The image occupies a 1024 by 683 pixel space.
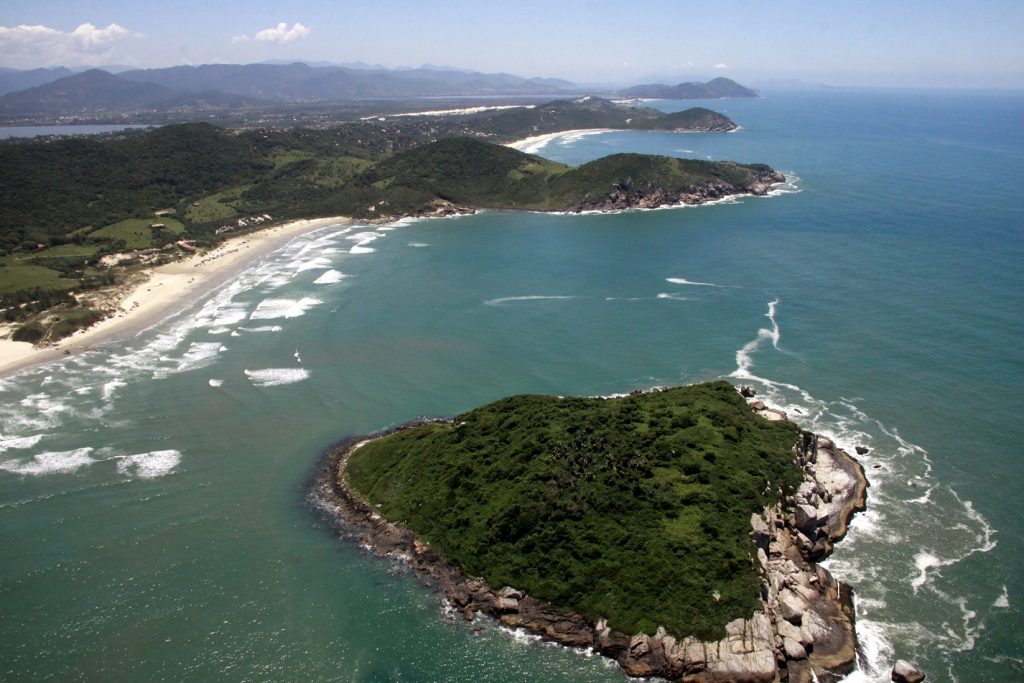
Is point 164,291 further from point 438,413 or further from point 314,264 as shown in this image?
point 438,413

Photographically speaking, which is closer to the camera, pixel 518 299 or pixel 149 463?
pixel 149 463

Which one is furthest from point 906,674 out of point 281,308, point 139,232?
point 139,232

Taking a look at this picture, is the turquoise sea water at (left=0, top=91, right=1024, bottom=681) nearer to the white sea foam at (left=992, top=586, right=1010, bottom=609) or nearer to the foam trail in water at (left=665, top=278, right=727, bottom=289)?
the white sea foam at (left=992, top=586, right=1010, bottom=609)

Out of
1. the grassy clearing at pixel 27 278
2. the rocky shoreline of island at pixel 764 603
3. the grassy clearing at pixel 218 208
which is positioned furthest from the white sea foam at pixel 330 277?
the rocky shoreline of island at pixel 764 603

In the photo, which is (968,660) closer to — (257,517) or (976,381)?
(976,381)

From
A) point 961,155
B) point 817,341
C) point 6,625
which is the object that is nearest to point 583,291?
point 817,341

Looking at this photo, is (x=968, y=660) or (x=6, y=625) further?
(x=6, y=625)

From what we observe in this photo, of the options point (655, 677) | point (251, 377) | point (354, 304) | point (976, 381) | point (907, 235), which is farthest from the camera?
point (907, 235)
